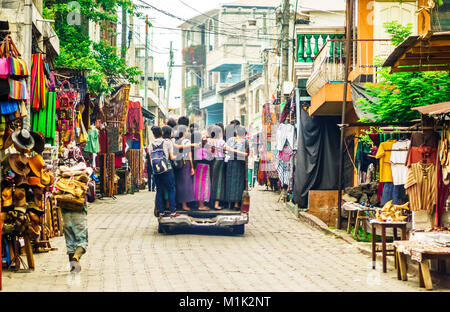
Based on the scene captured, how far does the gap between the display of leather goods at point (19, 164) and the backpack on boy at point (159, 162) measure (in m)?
4.16

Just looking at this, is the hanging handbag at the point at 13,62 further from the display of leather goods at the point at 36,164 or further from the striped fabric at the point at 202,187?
the striped fabric at the point at 202,187

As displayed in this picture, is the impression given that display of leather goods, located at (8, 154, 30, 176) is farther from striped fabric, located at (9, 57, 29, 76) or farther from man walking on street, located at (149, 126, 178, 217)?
man walking on street, located at (149, 126, 178, 217)

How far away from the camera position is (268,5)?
66562 millimetres

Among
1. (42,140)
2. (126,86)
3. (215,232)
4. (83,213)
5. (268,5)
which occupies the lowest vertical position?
(215,232)

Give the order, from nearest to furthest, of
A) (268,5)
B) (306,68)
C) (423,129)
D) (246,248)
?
(423,129) → (246,248) → (306,68) → (268,5)

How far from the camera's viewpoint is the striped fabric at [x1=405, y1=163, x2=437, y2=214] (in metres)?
11.1

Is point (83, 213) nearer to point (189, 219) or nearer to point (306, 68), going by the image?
point (189, 219)

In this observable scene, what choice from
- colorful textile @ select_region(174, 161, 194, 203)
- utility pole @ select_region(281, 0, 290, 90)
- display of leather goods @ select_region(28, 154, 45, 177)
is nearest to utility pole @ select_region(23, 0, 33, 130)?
display of leather goods @ select_region(28, 154, 45, 177)

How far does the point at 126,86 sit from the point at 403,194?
14505 mm

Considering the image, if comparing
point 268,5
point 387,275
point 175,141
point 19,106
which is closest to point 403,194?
point 387,275

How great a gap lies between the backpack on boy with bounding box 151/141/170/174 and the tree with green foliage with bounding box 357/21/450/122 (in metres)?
4.14

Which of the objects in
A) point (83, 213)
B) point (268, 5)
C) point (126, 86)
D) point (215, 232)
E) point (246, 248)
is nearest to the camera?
point (83, 213)

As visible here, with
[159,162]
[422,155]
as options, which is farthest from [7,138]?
[422,155]

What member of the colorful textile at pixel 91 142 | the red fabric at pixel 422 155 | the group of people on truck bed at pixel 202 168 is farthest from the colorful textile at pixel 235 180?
the colorful textile at pixel 91 142
